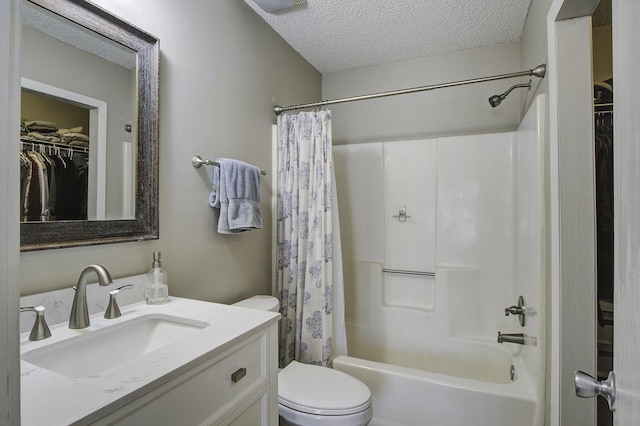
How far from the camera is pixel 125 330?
41.7 inches

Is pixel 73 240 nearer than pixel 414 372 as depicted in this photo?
Yes

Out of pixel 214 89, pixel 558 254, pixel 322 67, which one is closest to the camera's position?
pixel 558 254

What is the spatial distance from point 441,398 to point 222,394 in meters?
1.25

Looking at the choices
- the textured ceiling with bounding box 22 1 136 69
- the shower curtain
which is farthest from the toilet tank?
the textured ceiling with bounding box 22 1 136 69

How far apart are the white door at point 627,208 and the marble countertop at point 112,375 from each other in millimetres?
830

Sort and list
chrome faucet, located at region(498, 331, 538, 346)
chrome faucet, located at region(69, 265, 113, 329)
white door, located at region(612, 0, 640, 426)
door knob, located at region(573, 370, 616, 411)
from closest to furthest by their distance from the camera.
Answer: white door, located at region(612, 0, 640, 426) → door knob, located at region(573, 370, 616, 411) → chrome faucet, located at region(69, 265, 113, 329) → chrome faucet, located at region(498, 331, 538, 346)

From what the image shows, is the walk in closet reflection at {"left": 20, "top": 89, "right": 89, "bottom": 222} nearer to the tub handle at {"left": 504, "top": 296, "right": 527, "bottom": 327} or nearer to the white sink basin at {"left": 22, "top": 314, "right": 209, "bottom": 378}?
the white sink basin at {"left": 22, "top": 314, "right": 209, "bottom": 378}

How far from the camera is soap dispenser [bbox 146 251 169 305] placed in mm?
1236

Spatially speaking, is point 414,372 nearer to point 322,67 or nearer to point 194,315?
point 194,315

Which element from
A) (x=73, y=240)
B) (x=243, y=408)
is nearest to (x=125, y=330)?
(x=73, y=240)

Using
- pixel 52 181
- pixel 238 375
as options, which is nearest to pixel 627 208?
pixel 238 375

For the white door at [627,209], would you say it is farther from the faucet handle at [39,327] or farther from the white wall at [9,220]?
the faucet handle at [39,327]

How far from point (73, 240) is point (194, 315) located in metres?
0.46

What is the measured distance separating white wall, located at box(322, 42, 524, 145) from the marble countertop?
205 cm
